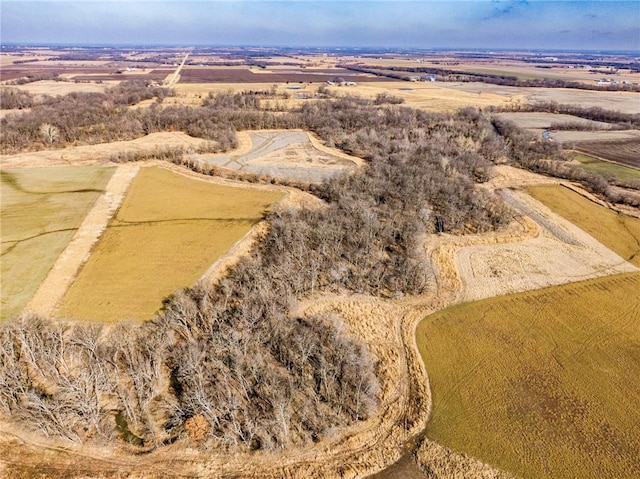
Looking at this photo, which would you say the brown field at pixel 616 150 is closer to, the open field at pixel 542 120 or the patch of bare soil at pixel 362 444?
the open field at pixel 542 120

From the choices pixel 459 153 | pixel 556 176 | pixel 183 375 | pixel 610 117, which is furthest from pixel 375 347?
pixel 610 117

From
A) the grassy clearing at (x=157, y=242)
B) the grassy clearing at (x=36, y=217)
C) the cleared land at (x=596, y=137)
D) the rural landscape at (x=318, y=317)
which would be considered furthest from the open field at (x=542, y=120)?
the grassy clearing at (x=36, y=217)

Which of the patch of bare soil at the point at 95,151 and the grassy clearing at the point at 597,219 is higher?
the patch of bare soil at the point at 95,151

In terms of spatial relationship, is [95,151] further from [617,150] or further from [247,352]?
[617,150]

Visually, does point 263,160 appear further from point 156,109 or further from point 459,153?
point 156,109

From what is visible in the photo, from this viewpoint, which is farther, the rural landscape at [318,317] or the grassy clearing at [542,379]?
the rural landscape at [318,317]

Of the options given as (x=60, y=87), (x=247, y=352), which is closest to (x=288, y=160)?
(x=247, y=352)
